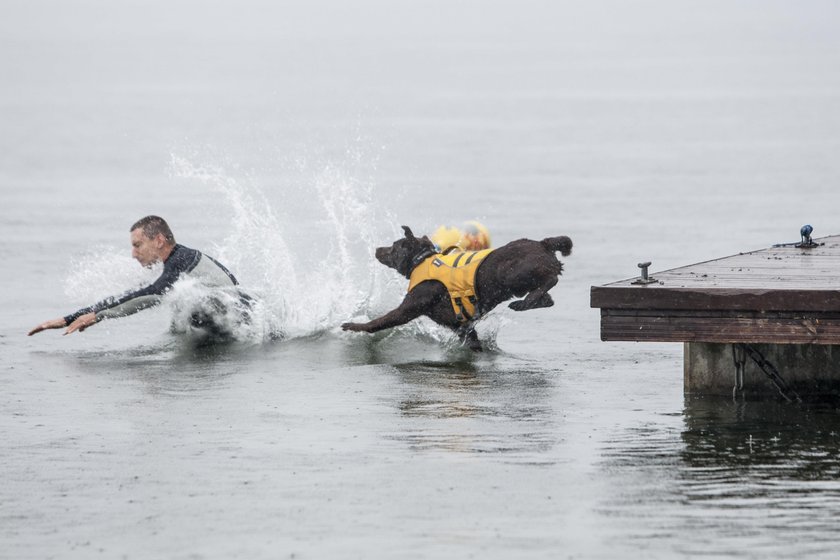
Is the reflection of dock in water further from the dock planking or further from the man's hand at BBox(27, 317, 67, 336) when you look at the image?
the man's hand at BBox(27, 317, 67, 336)

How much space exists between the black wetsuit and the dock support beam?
4.12 meters

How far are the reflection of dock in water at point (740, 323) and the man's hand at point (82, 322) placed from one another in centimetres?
414

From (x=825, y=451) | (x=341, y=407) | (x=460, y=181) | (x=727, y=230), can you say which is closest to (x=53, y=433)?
(x=341, y=407)

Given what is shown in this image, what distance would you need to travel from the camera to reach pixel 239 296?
1375 centimetres

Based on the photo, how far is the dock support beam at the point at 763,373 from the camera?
10695mm

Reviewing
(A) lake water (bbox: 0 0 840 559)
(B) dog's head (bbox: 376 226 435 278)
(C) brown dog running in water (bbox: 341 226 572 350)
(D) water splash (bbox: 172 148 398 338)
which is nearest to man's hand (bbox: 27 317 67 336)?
(A) lake water (bbox: 0 0 840 559)

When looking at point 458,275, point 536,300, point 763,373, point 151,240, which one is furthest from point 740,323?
point 151,240

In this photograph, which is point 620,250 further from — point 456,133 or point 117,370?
point 456,133

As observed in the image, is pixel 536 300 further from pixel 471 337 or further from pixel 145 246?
pixel 145 246

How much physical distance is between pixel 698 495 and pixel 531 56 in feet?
244

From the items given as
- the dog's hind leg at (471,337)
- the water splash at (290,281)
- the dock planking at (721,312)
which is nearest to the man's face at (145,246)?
the water splash at (290,281)


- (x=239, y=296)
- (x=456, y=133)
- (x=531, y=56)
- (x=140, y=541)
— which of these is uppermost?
(x=531, y=56)

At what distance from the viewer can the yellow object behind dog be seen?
13906 mm

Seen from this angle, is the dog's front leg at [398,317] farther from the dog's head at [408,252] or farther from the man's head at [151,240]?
the man's head at [151,240]
